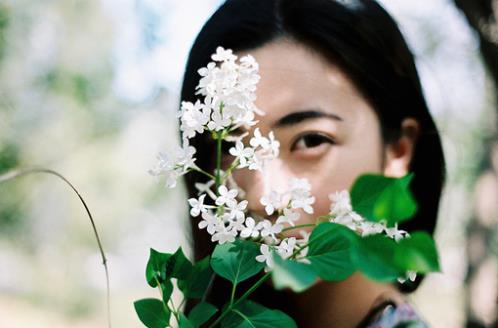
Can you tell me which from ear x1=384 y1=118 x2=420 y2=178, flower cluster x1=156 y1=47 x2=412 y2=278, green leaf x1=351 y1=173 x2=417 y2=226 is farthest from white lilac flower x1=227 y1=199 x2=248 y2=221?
ear x1=384 y1=118 x2=420 y2=178

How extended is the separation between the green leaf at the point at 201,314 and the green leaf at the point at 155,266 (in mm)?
39

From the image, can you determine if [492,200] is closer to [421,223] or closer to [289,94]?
[421,223]

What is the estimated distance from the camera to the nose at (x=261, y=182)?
35.4 inches

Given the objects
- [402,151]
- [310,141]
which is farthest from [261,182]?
[402,151]

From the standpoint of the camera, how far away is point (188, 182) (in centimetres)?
121

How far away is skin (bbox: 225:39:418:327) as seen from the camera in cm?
94

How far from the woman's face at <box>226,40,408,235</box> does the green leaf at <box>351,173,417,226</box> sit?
0.54 m

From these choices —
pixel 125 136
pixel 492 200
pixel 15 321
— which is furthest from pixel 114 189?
pixel 492 200

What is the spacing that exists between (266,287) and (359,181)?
0.88 m

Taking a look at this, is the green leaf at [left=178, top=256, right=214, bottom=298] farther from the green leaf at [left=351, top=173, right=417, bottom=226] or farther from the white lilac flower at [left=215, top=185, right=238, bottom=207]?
the green leaf at [left=351, top=173, right=417, bottom=226]

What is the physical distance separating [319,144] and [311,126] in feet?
0.10

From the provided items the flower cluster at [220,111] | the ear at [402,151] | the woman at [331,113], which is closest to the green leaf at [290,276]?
the flower cluster at [220,111]

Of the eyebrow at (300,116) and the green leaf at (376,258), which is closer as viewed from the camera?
the green leaf at (376,258)

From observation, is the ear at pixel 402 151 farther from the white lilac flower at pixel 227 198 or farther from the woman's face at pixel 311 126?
the white lilac flower at pixel 227 198
